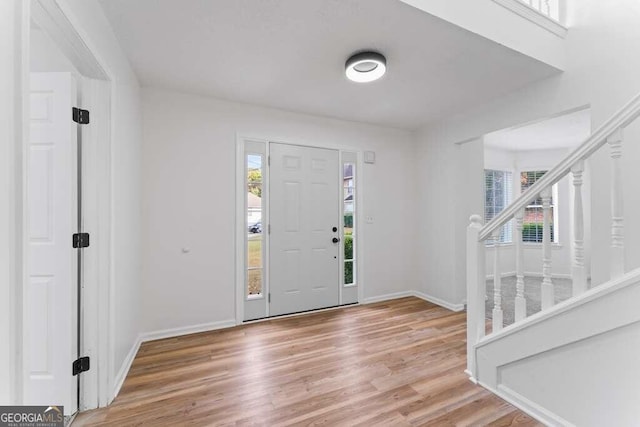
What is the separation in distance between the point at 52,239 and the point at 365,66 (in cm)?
244

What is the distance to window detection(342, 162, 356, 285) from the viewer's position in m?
3.72

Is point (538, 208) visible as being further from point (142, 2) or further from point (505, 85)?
point (142, 2)

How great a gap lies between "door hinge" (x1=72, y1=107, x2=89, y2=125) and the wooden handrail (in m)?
2.73

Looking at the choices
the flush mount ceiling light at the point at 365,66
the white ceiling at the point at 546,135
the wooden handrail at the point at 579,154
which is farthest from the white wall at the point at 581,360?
the white ceiling at the point at 546,135

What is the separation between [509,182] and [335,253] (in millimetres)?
4195

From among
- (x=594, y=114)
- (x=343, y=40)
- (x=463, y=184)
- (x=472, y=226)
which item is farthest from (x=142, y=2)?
(x=463, y=184)

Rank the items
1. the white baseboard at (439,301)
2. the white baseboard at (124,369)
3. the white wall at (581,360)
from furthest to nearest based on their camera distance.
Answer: the white baseboard at (439,301)
the white baseboard at (124,369)
the white wall at (581,360)

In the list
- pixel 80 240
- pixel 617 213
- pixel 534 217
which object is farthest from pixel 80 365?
pixel 534 217

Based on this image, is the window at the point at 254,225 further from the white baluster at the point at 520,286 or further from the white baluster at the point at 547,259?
the white baluster at the point at 547,259

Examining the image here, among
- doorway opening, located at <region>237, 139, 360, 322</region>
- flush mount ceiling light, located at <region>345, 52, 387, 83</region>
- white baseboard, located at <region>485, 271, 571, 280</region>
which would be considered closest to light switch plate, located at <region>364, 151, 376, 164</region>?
doorway opening, located at <region>237, 139, 360, 322</region>

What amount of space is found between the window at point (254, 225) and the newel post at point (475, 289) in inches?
84.2

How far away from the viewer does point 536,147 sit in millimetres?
5215

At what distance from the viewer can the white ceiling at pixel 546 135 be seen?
380cm

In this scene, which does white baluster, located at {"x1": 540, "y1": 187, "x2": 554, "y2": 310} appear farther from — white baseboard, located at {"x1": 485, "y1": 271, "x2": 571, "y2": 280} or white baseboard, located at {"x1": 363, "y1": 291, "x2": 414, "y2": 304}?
white baseboard, located at {"x1": 485, "y1": 271, "x2": 571, "y2": 280}
